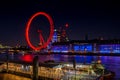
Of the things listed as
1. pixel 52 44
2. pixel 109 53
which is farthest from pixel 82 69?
pixel 52 44

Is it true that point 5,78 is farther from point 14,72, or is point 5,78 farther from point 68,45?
point 68,45

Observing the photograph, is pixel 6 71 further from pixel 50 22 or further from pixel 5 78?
pixel 50 22

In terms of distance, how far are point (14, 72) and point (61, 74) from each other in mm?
5736

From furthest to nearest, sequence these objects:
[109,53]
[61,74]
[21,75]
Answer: [109,53], [21,75], [61,74]

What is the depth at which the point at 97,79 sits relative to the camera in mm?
17609

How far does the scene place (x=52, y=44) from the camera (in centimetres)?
14362

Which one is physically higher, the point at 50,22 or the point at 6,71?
the point at 50,22

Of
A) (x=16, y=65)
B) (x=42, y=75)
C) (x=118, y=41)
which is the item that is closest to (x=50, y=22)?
(x=16, y=65)

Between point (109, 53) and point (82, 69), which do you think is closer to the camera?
point (82, 69)

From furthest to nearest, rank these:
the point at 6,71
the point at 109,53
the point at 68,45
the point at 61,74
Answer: the point at 68,45 → the point at 109,53 → the point at 6,71 → the point at 61,74

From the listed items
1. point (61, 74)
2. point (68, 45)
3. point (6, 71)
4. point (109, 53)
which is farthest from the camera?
point (68, 45)

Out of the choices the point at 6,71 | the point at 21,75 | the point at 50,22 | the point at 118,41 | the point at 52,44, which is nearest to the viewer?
the point at 21,75

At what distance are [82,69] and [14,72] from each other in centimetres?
641

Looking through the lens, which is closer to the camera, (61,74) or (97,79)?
(97,79)
